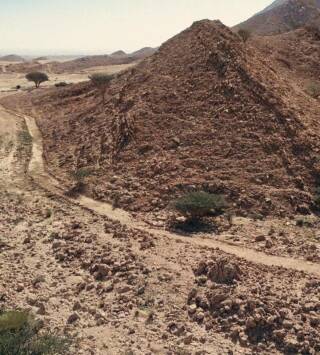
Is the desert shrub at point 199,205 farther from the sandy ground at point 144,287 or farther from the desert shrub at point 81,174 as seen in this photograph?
the desert shrub at point 81,174

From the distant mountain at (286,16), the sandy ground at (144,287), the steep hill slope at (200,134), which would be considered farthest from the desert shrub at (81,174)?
the distant mountain at (286,16)

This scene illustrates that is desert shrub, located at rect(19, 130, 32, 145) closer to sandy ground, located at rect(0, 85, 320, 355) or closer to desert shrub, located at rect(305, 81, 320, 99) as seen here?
sandy ground, located at rect(0, 85, 320, 355)

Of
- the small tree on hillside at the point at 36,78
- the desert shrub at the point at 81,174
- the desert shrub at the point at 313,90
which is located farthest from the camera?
the small tree on hillside at the point at 36,78

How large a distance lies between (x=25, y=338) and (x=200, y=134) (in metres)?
13.8

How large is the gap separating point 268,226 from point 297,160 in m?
4.40

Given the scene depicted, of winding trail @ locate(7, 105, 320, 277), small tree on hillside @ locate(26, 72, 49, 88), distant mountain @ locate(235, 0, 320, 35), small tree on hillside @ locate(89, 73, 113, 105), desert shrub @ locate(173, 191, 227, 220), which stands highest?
distant mountain @ locate(235, 0, 320, 35)

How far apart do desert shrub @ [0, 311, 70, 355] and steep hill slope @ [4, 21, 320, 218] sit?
780cm

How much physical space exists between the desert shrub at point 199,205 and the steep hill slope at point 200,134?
88cm

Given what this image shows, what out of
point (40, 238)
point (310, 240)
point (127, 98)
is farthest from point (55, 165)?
point (310, 240)

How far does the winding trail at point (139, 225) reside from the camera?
14117mm

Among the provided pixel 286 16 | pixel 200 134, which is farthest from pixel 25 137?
pixel 286 16

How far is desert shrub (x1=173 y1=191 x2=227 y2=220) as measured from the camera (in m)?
17.4

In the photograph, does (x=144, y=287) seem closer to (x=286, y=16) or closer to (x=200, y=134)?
(x=200, y=134)

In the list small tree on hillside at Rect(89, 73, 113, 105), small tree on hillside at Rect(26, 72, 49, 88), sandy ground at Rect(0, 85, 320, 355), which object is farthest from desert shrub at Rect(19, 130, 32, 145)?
small tree on hillside at Rect(26, 72, 49, 88)
